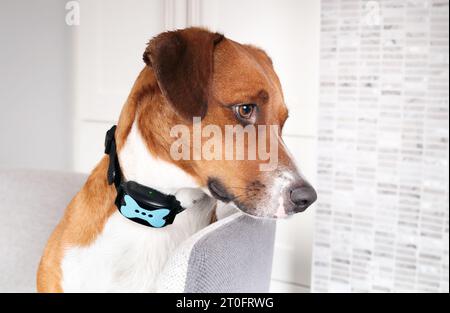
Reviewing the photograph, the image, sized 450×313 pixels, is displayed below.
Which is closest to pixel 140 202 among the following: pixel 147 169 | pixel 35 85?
pixel 147 169

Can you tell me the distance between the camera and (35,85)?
164cm

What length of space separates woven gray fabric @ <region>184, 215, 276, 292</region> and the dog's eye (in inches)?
7.1

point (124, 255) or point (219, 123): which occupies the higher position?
point (219, 123)

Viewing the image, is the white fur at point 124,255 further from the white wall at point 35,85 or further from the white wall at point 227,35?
the white wall at point 35,85

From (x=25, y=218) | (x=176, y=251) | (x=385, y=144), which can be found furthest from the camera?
(x=385, y=144)

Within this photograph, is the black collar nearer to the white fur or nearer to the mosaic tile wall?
the white fur

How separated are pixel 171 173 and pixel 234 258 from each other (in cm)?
18

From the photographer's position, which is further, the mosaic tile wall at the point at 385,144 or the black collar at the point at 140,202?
the mosaic tile wall at the point at 385,144

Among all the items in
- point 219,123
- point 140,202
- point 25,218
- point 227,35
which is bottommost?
point 25,218

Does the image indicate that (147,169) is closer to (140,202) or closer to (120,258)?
(140,202)

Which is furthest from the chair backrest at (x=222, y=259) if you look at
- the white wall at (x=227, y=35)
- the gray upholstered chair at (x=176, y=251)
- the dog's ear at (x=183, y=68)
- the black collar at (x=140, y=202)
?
the white wall at (x=227, y=35)

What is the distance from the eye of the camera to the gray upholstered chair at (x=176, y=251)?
771 mm

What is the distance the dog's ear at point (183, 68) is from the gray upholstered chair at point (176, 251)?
8.2 inches
